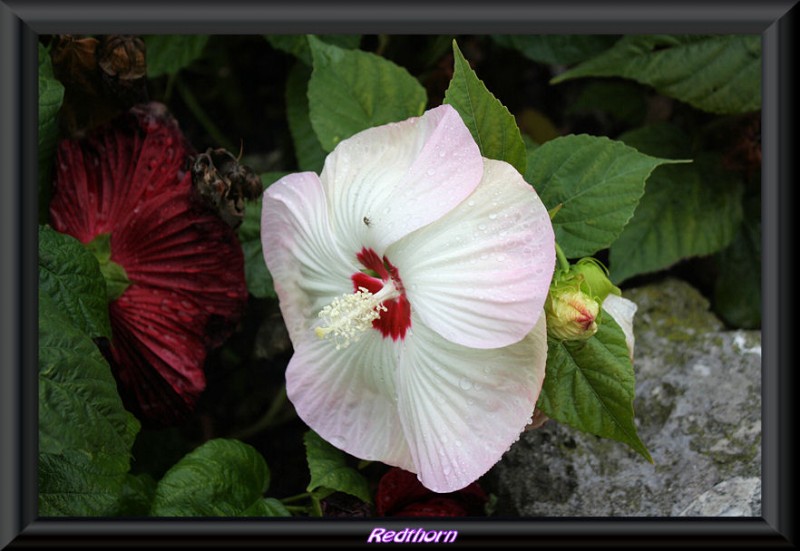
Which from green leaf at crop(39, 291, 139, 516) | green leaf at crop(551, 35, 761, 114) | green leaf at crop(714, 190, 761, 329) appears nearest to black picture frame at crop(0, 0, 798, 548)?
green leaf at crop(39, 291, 139, 516)

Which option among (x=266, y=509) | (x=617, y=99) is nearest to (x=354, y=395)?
(x=266, y=509)

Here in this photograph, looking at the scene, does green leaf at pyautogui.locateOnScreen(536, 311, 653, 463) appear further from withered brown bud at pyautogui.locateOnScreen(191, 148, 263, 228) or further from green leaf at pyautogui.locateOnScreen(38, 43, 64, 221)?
green leaf at pyautogui.locateOnScreen(38, 43, 64, 221)

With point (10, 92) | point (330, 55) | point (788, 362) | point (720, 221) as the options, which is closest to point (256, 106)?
point (330, 55)

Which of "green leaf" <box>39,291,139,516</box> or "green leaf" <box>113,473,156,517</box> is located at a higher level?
"green leaf" <box>39,291,139,516</box>

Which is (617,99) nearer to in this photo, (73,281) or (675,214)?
(675,214)

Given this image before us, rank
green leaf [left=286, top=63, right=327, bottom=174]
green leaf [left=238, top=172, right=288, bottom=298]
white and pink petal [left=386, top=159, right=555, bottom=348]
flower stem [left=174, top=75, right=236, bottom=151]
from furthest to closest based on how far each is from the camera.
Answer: flower stem [left=174, top=75, right=236, bottom=151] < green leaf [left=286, top=63, right=327, bottom=174] < green leaf [left=238, top=172, right=288, bottom=298] < white and pink petal [left=386, top=159, right=555, bottom=348]

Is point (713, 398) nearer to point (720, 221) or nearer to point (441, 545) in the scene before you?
point (720, 221)
